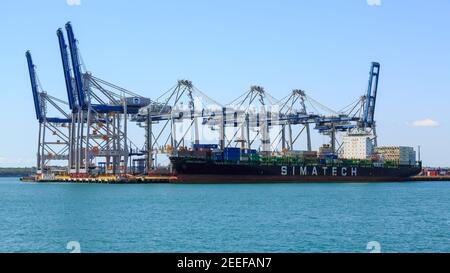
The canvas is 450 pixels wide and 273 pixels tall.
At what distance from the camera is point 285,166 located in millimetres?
89188

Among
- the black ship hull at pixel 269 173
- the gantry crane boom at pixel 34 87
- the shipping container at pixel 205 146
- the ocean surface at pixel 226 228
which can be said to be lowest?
the ocean surface at pixel 226 228

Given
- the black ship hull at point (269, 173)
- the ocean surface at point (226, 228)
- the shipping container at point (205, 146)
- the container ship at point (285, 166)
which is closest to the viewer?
the ocean surface at point (226, 228)

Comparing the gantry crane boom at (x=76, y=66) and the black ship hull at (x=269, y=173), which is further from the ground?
the gantry crane boom at (x=76, y=66)

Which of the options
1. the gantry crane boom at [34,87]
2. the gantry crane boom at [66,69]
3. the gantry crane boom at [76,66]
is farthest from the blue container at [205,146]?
the gantry crane boom at [34,87]

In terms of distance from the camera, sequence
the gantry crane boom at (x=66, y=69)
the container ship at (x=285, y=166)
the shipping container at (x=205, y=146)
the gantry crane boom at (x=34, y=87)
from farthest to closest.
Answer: the gantry crane boom at (x=34, y=87) < the gantry crane boom at (x=66, y=69) < the shipping container at (x=205, y=146) < the container ship at (x=285, y=166)

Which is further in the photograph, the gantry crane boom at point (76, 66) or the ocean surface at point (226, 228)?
the gantry crane boom at point (76, 66)

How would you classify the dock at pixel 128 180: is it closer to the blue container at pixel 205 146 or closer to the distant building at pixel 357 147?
the blue container at pixel 205 146

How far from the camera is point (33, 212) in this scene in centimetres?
3922

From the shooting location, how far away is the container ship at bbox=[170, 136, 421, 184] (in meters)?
82.3

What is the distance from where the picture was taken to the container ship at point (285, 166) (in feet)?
270

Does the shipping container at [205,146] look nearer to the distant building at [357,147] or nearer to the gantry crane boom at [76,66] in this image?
the gantry crane boom at [76,66]

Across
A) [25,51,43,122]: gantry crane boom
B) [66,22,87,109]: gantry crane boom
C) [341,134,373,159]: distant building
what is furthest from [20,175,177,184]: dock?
[341,134,373,159]: distant building
